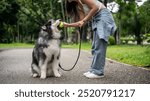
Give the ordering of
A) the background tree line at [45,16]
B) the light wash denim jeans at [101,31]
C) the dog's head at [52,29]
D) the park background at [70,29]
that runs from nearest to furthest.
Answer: the dog's head at [52,29], the light wash denim jeans at [101,31], the park background at [70,29], the background tree line at [45,16]

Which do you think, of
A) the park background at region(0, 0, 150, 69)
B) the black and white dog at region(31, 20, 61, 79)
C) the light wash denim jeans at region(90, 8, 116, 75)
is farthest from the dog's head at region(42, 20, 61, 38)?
the park background at region(0, 0, 150, 69)

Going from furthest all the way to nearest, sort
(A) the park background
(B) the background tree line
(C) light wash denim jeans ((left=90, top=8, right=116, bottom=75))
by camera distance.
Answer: (B) the background tree line < (A) the park background < (C) light wash denim jeans ((left=90, top=8, right=116, bottom=75))

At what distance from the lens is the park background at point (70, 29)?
63.7ft

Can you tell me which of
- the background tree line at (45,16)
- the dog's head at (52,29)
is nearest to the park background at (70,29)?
the background tree line at (45,16)

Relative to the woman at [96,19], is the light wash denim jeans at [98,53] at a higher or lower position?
lower

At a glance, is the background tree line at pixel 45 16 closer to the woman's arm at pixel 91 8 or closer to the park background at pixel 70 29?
the park background at pixel 70 29

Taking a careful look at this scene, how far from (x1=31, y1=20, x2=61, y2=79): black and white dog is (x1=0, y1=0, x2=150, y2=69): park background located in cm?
326

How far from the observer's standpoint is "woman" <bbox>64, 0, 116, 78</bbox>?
6785 millimetres

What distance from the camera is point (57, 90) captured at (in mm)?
4922

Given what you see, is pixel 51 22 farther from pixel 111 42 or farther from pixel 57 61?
pixel 111 42

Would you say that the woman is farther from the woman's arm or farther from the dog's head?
the dog's head

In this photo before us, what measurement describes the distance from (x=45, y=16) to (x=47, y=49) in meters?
30.4

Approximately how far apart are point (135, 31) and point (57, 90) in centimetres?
4243

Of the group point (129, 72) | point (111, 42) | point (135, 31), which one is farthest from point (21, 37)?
point (129, 72)
